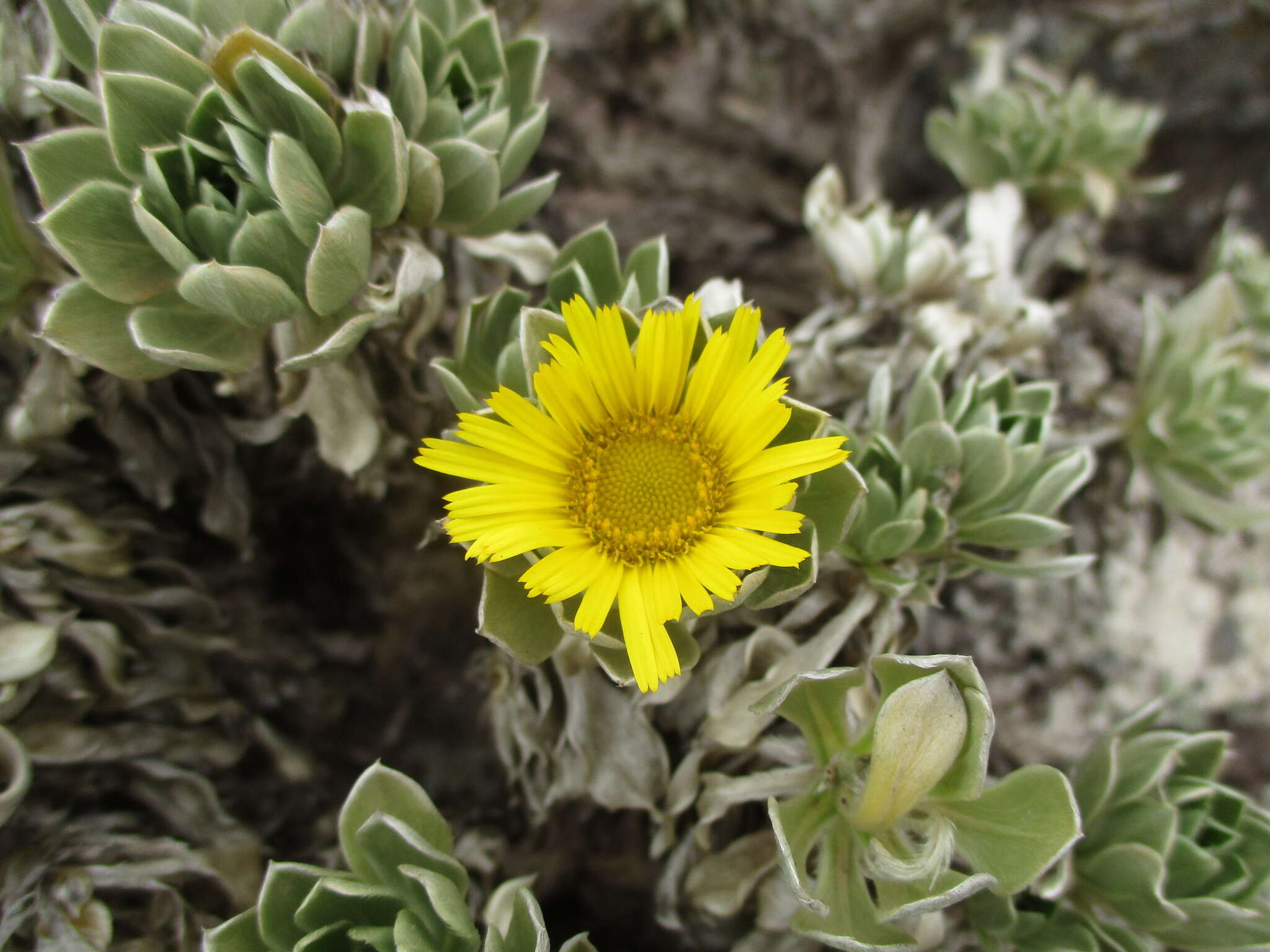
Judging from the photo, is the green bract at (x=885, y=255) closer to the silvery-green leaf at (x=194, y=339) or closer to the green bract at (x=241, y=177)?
the green bract at (x=241, y=177)

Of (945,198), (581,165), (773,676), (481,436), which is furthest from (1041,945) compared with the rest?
(945,198)

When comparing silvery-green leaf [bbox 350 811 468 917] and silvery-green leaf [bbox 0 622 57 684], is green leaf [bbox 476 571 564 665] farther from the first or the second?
silvery-green leaf [bbox 0 622 57 684]

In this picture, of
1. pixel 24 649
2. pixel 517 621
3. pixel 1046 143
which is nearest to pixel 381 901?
Answer: pixel 517 621

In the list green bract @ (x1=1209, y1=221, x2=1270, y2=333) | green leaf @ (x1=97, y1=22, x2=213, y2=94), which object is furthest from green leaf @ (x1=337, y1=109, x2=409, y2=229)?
green bract @ (x1=1209, y1=221, x2=1270, y2=333)

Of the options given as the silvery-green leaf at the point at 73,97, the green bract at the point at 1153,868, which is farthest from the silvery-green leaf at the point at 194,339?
the green bract at the point at 1153,868

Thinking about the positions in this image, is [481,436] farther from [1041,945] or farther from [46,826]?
[1041,945]
